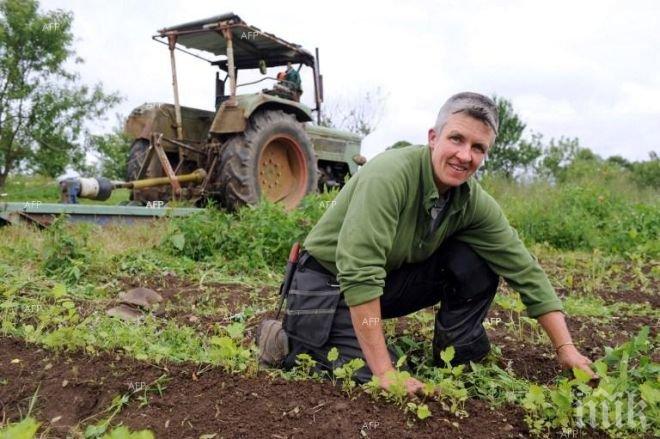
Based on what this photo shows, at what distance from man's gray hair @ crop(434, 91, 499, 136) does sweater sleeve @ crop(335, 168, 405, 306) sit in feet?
1.00

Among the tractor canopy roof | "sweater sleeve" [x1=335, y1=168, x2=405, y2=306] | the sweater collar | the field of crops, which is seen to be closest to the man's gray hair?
the sweater collar

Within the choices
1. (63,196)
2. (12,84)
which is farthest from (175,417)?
(12,84)

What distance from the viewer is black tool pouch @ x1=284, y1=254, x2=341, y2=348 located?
255 cm

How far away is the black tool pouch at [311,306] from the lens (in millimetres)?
2551

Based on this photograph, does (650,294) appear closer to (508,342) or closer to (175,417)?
(508,342)

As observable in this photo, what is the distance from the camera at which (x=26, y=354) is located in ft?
8.54

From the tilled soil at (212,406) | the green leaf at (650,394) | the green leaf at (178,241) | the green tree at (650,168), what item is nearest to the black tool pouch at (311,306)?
the tilled soil at (212,406)

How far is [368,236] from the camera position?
7.07 ft

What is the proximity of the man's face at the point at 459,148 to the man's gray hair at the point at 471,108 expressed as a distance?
2 cm

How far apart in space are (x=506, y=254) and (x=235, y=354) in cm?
113

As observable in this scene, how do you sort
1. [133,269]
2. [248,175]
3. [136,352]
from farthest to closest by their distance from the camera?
[248,175], [133,269], [136,352]

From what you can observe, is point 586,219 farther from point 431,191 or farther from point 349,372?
point 349,372

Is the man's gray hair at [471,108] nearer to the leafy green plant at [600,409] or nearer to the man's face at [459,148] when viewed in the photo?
the man's face at [459,148]

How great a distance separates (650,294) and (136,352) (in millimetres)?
3324
